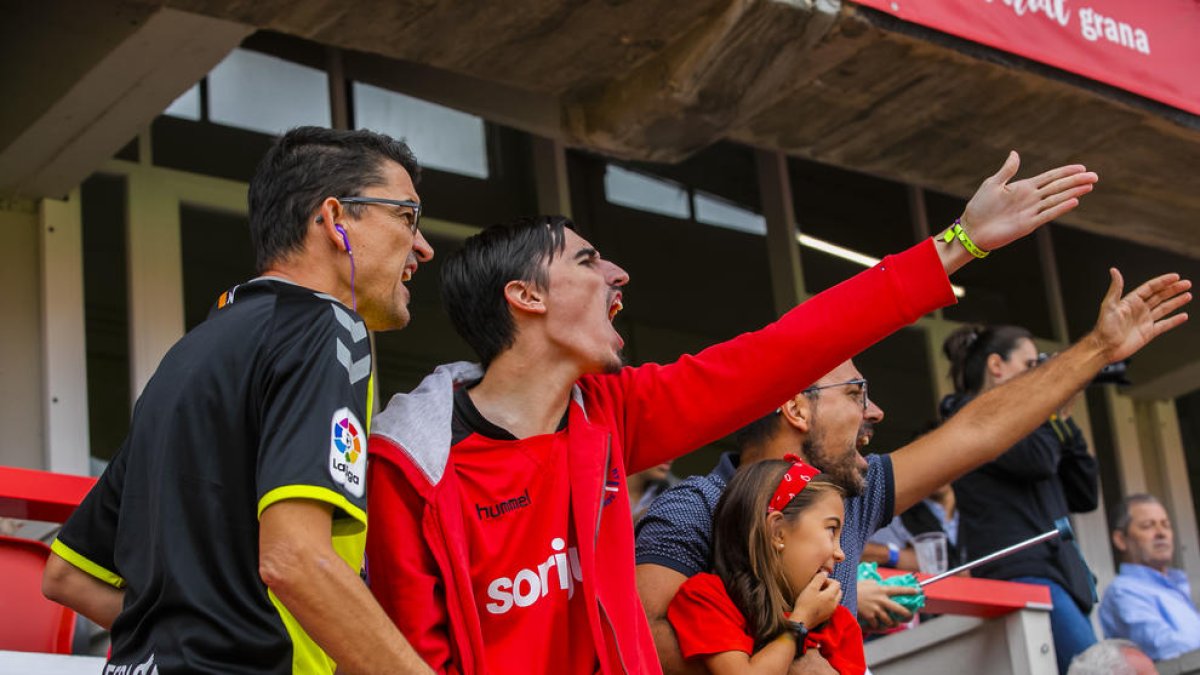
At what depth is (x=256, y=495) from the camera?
2.68m

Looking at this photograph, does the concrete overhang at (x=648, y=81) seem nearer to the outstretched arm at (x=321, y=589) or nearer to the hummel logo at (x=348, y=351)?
the hummel logo at (x=348, y=351)

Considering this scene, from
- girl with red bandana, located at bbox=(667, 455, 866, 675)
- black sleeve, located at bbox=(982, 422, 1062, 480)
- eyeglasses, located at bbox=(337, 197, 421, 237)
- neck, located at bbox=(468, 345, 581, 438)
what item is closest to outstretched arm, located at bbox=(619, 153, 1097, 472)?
neck, located at bbox=(468, 345, 581, 438)

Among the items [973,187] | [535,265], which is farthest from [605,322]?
[973,187]

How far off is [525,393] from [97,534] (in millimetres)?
888

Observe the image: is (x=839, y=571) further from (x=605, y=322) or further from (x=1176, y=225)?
(x=1176, y=225)

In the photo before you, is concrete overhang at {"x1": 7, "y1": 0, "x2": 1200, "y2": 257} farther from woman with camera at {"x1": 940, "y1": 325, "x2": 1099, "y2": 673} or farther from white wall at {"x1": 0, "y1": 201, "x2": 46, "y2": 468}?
woman with camera at {"x1": 940, "y1": 325, "x2": 1099, "y2": 673}


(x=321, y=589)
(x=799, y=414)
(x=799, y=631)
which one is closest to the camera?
(x=321, y=589)

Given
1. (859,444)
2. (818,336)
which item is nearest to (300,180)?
(818,336)

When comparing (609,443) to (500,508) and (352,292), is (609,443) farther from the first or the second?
(352,292)

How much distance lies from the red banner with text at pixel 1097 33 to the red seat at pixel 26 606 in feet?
12.1

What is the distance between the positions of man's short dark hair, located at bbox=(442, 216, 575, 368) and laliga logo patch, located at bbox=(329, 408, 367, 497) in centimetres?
82

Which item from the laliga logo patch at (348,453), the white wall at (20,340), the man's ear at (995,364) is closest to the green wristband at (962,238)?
the laliga logo patch at (348,453)

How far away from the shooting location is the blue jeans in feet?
19.2

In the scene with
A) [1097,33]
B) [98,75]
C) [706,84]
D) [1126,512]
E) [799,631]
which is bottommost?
[799,631]
